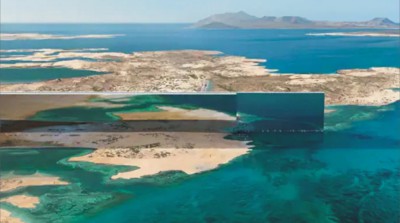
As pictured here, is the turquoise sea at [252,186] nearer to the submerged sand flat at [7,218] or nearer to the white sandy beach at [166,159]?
the submerged sand flat at [7,218]

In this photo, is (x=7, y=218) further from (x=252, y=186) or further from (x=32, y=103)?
(x=32, y=103)

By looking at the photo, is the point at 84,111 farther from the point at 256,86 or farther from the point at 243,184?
the point at 256,86

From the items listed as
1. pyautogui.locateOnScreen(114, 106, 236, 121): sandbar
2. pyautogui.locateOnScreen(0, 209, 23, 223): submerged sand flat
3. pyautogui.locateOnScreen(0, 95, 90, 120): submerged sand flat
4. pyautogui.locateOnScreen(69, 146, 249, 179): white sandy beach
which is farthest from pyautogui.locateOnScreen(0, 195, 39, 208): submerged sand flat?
pyautogui.locateOnScreen(114, 106, 236, 121): sandbar

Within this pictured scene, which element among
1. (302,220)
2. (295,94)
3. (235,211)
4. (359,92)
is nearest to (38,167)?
(235,211)

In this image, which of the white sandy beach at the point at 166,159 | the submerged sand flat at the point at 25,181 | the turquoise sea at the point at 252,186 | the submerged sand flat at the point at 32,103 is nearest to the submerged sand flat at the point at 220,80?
the turquoise sea at the point at 252,186

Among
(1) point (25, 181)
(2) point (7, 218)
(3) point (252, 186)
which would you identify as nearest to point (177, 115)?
(3) point (252, 186)
